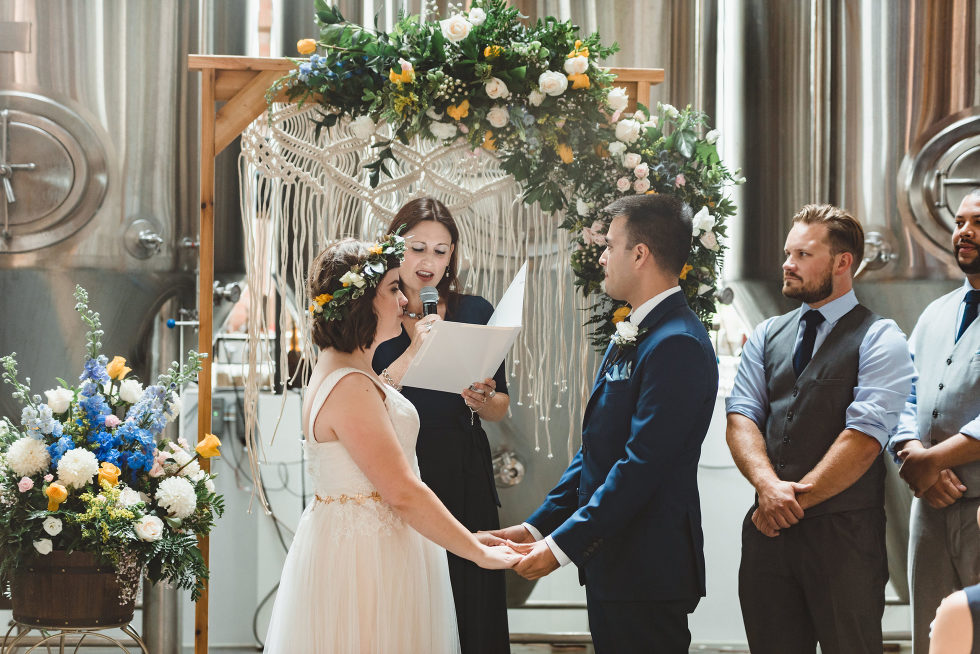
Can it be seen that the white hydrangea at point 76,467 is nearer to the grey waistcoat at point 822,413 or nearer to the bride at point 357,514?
the bride at point 357,514

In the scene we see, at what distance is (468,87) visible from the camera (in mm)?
2801

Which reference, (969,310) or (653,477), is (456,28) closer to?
(653,477)

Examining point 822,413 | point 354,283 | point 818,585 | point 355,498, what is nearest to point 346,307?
point 354,283

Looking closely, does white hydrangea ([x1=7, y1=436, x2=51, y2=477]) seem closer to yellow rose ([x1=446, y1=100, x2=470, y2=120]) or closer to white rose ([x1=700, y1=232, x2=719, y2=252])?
yellow rose ([x1=446, y1=100, x2=470, y2=120])

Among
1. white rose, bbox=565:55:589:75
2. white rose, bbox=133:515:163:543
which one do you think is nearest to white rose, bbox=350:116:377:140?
white rose, bbox=565:55:589:75

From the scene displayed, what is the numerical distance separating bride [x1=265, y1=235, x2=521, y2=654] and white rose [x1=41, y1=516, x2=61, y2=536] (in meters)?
0.73

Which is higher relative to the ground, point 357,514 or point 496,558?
point 357,514

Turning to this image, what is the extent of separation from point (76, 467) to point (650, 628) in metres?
1.61

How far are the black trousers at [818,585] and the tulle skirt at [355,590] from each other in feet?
3.25

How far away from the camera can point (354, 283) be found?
2.22m

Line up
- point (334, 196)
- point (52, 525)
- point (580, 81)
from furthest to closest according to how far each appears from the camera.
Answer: point (334, 196), point (580, 81), point (52, 525)

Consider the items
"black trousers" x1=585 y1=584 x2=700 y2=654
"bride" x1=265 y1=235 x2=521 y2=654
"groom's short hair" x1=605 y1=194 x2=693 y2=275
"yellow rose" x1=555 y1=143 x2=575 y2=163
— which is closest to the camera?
"bride" x1=265 y1=235 x2=521 y2=654

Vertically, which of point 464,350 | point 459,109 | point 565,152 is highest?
point 459,109

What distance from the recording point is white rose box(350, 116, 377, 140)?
2848mm
